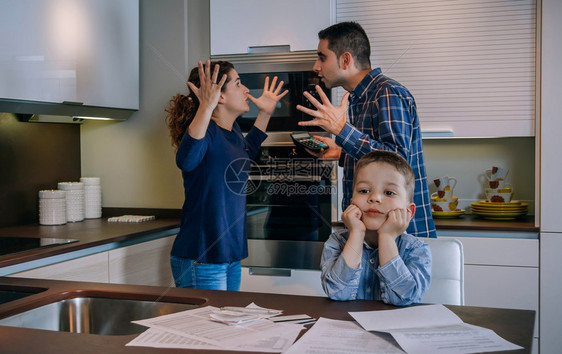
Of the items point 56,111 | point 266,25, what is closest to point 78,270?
point 56,111

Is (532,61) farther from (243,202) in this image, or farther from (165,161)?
(165,161)

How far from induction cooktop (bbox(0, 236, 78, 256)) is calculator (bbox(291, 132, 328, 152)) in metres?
1.10

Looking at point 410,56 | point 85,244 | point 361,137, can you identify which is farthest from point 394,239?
point 410,56

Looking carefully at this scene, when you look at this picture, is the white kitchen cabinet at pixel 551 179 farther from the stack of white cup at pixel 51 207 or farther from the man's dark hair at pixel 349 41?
the stack of white cup at pixel 51 207

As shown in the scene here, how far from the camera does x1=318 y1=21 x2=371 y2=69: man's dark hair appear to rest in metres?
2.14

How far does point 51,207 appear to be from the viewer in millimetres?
2887

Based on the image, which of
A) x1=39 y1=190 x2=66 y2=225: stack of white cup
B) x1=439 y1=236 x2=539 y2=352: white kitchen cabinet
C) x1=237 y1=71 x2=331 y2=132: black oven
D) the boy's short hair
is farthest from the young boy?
x1=39 y1=190 x2=66 y2=225: stack of white cup

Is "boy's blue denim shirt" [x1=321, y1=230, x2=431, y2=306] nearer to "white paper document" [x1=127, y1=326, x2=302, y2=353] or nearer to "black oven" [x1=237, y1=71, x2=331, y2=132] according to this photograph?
"white paper document" [x1=127, y1=326, x2=302, y2=353]

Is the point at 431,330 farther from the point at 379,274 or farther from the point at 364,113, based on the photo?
the point at 364,113

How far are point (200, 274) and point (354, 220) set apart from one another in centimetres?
89

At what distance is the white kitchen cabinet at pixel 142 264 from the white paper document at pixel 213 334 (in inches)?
55.6

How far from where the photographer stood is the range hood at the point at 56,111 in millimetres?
2467

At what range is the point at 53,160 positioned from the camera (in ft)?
10.5

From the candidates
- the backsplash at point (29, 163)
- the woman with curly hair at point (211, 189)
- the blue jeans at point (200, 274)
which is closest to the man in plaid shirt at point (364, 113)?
the woman with curly hair at point (211, 189)
